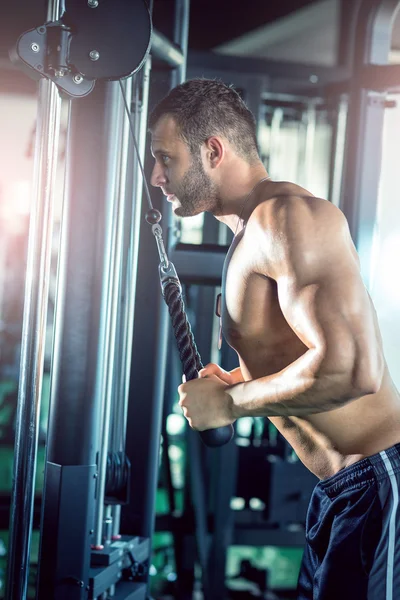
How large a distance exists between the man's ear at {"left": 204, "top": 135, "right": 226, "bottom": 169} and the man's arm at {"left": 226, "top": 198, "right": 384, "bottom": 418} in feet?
0.90

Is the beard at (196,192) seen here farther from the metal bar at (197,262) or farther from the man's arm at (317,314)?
the metal bar at (197,262)

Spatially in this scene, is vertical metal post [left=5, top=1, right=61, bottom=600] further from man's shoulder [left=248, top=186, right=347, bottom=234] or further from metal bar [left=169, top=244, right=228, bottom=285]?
metal bar [left=169, top=244, right=228, bottom=285]

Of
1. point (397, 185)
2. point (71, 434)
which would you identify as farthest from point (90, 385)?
point (397, 185)

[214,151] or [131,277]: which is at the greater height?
[214,151]

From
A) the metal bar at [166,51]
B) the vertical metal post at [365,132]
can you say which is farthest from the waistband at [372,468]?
the metal bar at [166,51]

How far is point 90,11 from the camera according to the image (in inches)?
59.0

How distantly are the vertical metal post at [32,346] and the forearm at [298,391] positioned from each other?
0.43 metres

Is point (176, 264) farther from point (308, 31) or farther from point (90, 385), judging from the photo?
point (308, 31)

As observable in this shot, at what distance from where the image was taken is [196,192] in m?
1.53

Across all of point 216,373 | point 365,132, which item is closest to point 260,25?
point 365,132

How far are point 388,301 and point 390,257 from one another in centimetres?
19

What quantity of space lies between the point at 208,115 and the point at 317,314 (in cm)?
59

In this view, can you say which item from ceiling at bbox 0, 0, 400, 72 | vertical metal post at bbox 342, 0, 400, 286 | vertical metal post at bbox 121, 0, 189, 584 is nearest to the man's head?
vertical metal post at bbox 121, 0, 189, 584

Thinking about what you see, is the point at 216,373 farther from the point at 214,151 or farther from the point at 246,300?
the point at 214,151
